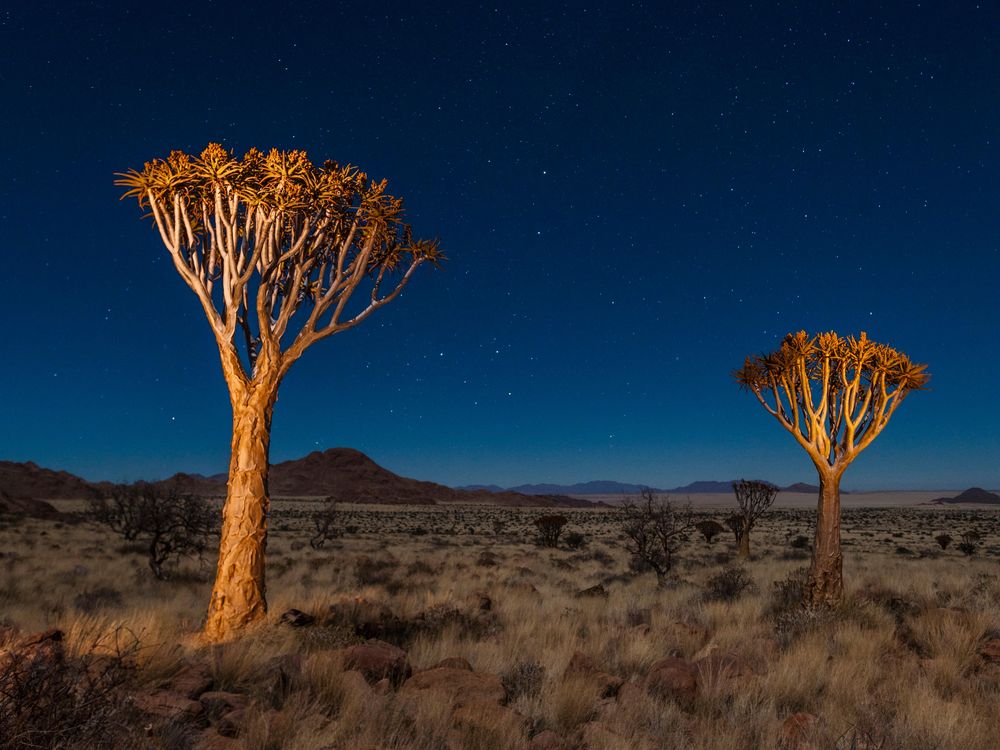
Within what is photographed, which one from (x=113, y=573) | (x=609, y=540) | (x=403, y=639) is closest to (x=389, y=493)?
(x=609, y=540)

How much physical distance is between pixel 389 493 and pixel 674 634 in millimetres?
136441

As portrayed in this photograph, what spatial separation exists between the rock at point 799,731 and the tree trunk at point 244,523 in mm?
5951

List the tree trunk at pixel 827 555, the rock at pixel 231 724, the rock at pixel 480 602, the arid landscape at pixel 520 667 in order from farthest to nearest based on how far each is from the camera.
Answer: the rock at pixel 480 602, the tree trunk at pixel 827 555, the arid landscape at pixel 520 667, the rock at pixel 231 724

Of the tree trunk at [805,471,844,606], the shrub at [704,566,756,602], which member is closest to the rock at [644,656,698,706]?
the tree trunk at [805,471,844,606]

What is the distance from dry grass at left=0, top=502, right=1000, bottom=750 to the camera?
4.72 meters

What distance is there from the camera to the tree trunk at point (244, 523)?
775 centimetres

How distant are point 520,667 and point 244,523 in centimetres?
391

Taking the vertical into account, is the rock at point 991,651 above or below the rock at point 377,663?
below

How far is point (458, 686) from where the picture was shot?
540 cm

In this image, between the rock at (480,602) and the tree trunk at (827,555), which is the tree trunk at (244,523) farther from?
the tree trunk at (827,555)

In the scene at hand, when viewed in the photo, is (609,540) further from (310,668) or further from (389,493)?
(389,493)

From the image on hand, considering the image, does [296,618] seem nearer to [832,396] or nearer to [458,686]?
[458,686]

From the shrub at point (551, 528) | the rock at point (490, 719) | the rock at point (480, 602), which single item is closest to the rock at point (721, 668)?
the rock at point (490, 719)

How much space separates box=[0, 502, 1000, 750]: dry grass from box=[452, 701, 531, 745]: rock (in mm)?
26
